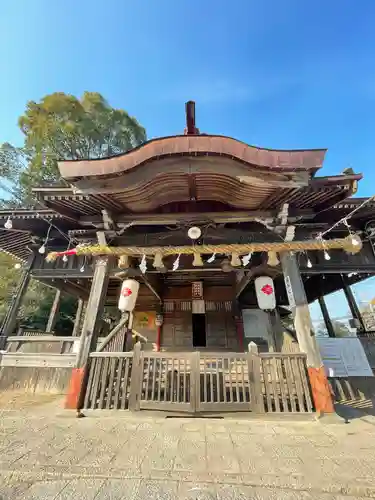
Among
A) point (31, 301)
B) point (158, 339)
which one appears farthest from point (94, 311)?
point (31, 301)

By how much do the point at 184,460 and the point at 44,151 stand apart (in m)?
21.1

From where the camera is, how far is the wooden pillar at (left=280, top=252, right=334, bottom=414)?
439cm

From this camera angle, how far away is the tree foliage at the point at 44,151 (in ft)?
55.4

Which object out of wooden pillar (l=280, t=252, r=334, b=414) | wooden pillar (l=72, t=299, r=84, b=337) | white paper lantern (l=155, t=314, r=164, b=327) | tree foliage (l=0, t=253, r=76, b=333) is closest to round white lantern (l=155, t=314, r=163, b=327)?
white paper lantern (l=155, t=314, r=164, b=327)

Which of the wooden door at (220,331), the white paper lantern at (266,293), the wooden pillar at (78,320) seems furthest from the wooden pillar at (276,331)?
the wooden pillar at (78,320)

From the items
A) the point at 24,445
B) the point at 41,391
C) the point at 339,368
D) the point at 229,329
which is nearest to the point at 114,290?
the point at 41,391

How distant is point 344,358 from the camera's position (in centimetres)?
730

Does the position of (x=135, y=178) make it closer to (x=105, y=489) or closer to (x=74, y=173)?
(x=74, y=173)

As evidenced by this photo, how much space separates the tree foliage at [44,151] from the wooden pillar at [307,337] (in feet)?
55.5

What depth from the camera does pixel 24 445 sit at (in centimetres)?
302

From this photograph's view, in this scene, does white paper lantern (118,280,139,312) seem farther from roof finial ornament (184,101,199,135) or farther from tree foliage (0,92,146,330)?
tree foliage (0,92,146,330)

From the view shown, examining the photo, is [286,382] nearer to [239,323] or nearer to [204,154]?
[204,154]

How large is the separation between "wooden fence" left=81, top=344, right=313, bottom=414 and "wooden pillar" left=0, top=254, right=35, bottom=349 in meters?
4.58

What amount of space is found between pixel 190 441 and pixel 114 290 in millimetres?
8506
